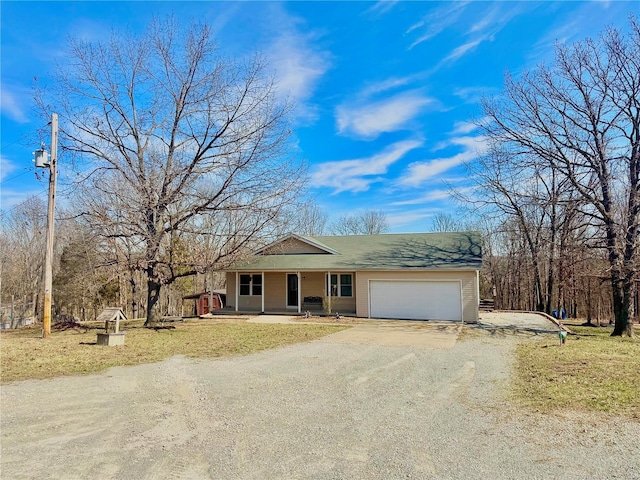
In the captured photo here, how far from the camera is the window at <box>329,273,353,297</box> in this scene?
19406 millimetres

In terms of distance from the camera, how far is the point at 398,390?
6383mm

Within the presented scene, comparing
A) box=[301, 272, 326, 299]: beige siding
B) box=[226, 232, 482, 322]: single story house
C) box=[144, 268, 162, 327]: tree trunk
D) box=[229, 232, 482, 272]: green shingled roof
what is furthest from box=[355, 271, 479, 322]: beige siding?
box=[144, 268, 162, 327]: tree trunk

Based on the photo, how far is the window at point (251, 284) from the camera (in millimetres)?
20969

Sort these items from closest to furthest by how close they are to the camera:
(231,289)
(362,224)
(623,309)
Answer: (623,309), (231,289), (362,224)

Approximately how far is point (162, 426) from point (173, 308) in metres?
30.4

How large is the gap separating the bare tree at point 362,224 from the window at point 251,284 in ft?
69.9

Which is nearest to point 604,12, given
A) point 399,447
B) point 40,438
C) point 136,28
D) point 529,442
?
point 529,442

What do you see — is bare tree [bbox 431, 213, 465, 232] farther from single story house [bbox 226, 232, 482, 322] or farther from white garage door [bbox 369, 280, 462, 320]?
white garage door [bbox 369, 280, 462, 320]

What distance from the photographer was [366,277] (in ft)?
59.6

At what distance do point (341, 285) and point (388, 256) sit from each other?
9.17 feet

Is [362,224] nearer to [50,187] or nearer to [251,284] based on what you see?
[251,284]

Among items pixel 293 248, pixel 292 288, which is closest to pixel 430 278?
pixel 292 288

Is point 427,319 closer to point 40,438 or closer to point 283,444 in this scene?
point 283,444

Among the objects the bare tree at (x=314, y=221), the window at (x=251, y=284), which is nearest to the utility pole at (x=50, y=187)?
the window at (x=251, y=284)
